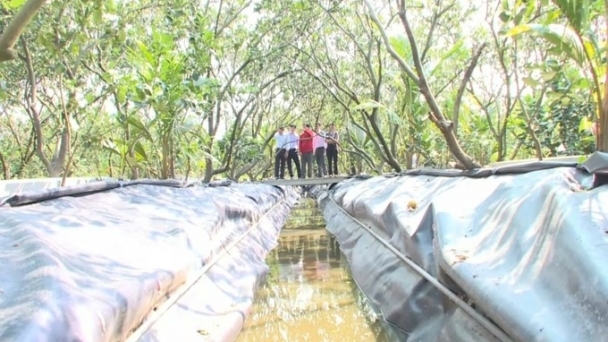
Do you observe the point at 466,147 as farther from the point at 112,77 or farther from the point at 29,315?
the point at 29,315

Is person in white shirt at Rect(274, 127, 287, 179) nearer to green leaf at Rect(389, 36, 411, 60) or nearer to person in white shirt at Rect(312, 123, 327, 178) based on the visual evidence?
person in white shirt at Rect(312, 123, 327, 178)

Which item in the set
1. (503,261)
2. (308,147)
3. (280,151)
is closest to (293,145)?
(280,151)

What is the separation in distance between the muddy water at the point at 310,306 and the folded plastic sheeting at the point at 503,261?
16 cm

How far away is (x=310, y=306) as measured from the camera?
3.52 meters

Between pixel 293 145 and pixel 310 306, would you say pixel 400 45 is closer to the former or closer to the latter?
pixel 310 306

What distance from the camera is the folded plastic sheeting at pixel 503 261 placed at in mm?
1448

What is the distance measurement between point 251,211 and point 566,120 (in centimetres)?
628

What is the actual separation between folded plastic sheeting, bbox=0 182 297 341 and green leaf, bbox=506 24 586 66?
2.64 metres

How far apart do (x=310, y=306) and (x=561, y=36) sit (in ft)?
8.85

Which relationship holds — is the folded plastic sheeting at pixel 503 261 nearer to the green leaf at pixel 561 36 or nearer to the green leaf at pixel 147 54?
the green leaf at pixel 561 36

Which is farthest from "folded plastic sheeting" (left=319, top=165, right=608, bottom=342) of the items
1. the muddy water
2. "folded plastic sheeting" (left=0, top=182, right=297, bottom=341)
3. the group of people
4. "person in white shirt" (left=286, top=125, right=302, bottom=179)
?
"person in white shirt" (left=286, top=125, right=302, bottom=179)

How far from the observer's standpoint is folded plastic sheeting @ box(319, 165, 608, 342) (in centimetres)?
145

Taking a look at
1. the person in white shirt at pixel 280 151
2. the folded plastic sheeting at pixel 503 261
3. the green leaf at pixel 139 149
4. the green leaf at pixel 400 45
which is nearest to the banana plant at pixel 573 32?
the folded plastic sheeting at pixel 503 261

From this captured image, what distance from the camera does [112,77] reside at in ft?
25.0
